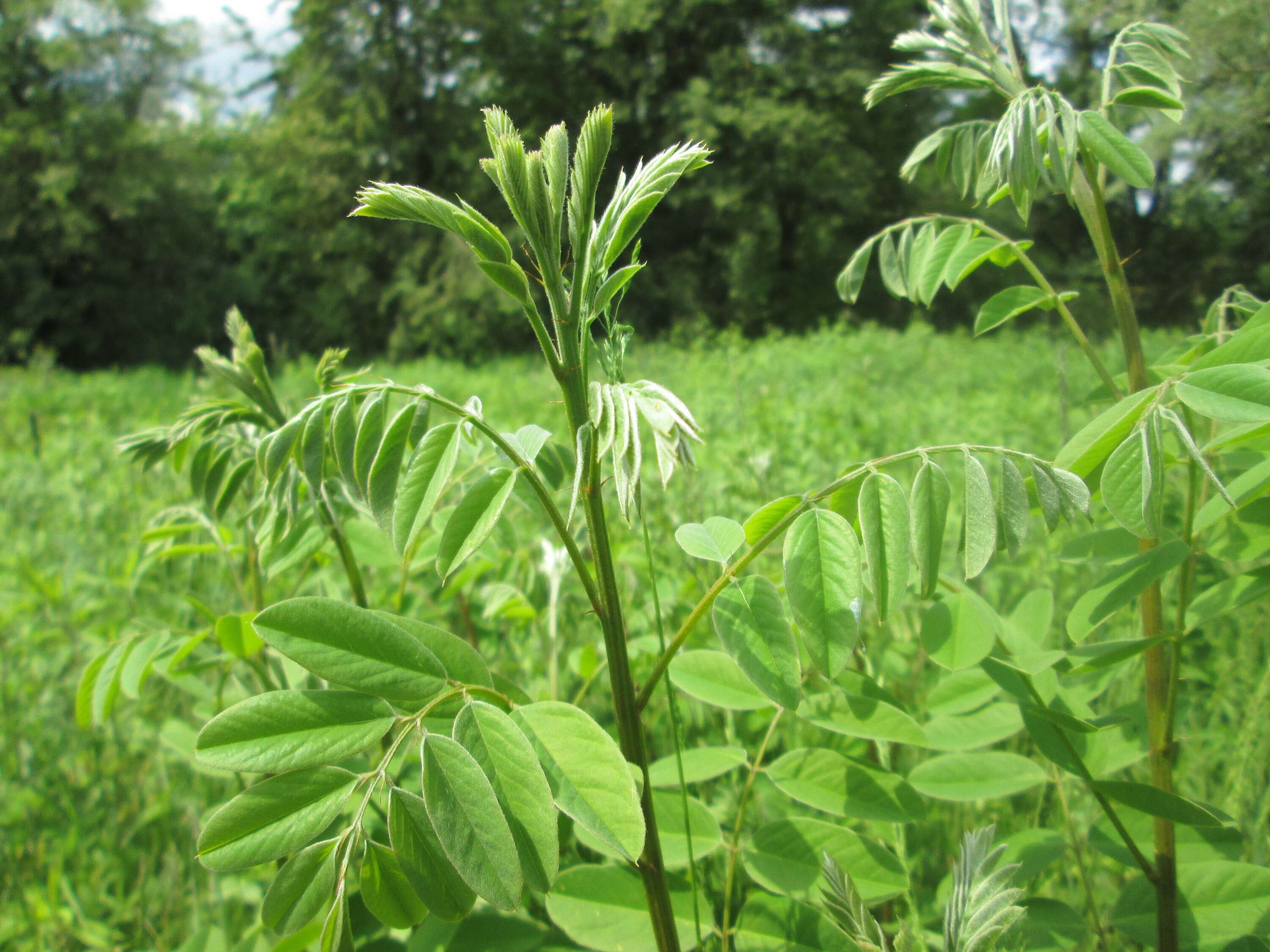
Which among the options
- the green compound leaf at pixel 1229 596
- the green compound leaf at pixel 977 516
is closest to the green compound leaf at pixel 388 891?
the green compound leaf at pixel 977 516

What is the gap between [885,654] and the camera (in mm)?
1248

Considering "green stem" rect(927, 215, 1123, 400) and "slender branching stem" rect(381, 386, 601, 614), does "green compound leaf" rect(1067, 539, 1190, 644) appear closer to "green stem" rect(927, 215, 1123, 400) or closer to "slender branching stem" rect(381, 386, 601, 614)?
"green stem" rect(927, 215, 1123, 400)

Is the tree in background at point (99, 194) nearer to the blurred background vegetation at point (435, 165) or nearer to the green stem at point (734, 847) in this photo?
the blurred background vegetation at point (435, 165)

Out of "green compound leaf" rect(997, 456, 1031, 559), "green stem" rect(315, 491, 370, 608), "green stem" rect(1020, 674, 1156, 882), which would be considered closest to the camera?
"green compound leaf" rect(997, 456, 1031, 559)

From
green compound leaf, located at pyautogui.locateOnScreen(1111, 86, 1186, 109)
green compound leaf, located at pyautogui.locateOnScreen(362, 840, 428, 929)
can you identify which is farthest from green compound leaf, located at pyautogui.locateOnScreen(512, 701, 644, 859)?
green compound leaf, located at pyautogui.locateOnScreen(1111, 86, 1186, 109)

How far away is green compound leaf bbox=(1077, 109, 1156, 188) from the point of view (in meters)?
0.76

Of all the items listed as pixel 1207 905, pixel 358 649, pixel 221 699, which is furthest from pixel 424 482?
pixel 1207 905

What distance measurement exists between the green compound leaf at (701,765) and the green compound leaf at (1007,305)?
59cm

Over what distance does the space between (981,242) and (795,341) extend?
12.0 metres

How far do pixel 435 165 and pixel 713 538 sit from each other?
22.6 metres

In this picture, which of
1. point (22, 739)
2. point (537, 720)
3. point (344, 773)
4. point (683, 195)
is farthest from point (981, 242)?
point (683, 195)

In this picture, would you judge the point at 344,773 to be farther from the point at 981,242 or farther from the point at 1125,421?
the point at 981,242

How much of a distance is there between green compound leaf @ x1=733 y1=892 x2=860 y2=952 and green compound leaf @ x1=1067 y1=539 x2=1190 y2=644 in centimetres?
35

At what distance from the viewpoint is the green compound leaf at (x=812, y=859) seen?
73 centimetres
